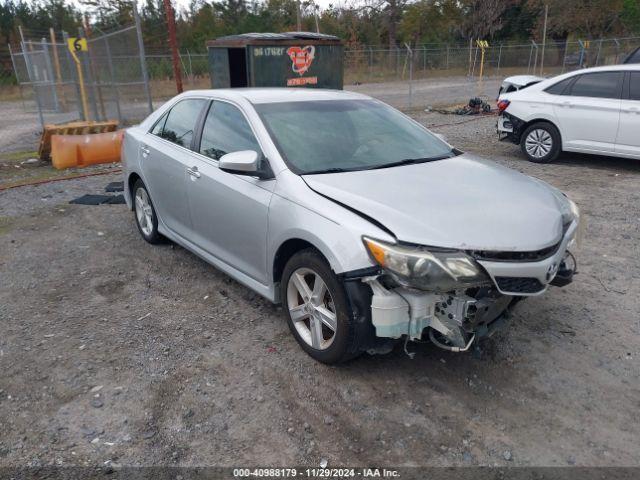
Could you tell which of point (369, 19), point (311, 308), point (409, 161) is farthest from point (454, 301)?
point (369, 19)

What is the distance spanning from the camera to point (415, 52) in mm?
33406

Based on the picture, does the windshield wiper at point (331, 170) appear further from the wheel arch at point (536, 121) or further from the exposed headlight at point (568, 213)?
the wheel arch at point (536, 121)

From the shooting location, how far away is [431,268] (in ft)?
8.91

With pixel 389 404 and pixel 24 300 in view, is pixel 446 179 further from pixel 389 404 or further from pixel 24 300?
pixel 24 300

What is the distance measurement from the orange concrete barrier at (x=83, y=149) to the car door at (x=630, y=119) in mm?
8483

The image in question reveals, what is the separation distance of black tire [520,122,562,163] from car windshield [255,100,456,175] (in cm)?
Result: 524

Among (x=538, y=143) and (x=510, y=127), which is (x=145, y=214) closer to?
(x=510, y=127)

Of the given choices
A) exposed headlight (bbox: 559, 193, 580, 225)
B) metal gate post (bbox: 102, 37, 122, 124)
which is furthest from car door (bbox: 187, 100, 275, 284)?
metal gate post (bbox: 102, 37, 122, 124)

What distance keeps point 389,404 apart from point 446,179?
150 cm

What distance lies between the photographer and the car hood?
2.83 meters

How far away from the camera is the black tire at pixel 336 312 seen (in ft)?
9.76

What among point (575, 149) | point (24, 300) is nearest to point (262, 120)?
point (24, 300)

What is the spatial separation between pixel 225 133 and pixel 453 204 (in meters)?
1.94

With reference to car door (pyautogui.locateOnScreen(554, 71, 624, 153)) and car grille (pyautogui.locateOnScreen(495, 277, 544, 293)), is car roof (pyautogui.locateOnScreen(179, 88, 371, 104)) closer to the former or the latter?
car grille (pyautogui.locateOnScreen(495, 277, 544, 293))
